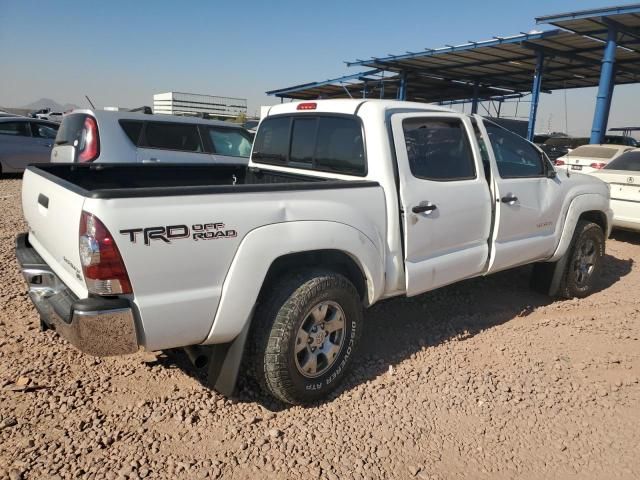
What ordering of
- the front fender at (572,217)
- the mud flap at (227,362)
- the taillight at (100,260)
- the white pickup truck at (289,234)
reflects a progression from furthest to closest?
the front fender at (572,217)
the mud flap at (227,362)
the white pickup truck at (289,234)
the taillight at (100,260)

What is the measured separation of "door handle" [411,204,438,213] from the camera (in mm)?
3354

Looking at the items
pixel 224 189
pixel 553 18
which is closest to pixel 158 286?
pixel 224 189

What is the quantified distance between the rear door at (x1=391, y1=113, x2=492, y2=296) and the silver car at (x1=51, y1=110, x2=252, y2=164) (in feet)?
11.9

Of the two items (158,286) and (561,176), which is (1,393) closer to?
(158,286)

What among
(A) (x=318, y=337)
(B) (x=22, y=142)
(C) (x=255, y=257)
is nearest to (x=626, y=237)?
(A) (x=318, y=337)

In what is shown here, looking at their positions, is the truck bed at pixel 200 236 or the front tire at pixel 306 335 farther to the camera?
the front tire at pixel 306 335

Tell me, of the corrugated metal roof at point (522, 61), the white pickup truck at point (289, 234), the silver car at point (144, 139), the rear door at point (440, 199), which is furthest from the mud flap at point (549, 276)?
the corrugated metal roof at point (522, 61)

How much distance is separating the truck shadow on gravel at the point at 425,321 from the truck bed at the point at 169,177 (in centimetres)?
133

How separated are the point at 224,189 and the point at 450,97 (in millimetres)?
32500

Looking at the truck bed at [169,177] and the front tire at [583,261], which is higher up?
the truck bed at [169,177]

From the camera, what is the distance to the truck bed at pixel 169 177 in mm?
2934

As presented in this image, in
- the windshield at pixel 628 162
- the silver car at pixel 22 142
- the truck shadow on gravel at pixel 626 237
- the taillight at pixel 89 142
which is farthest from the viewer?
the silver car at pixel 22 142

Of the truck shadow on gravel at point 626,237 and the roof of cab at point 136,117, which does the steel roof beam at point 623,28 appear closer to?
the truck shadow on gravel at point 626,237

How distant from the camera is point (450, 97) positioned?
3238 centimetres
